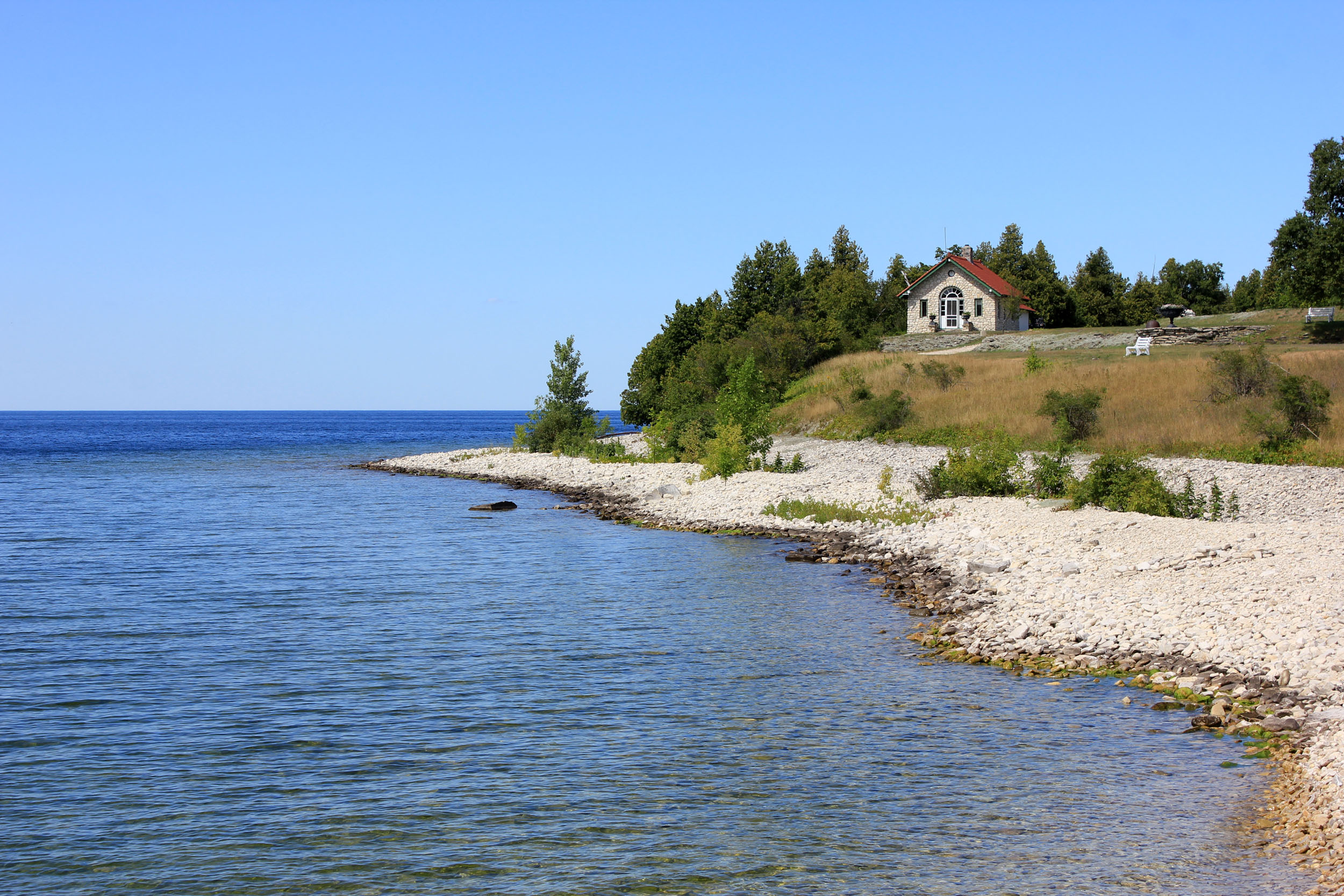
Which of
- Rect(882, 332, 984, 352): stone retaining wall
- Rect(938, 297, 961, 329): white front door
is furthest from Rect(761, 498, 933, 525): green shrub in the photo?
Rect(938, 297, 961, 329): white front door

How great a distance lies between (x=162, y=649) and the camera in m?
18.2

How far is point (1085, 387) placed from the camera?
135 ft

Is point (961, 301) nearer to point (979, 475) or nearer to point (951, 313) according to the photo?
point (951, 313)

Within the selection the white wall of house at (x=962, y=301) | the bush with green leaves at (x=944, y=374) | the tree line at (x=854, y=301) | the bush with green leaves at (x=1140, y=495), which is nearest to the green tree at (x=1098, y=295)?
the tree line at (x=854, y=301)

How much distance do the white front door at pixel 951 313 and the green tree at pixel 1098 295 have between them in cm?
1683

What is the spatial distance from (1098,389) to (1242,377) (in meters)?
5.19

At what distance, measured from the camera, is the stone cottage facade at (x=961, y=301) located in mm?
69938

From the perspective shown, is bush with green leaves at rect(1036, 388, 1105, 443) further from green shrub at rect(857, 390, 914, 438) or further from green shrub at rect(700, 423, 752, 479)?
green shrub at rect(700, 423, 752, 479)

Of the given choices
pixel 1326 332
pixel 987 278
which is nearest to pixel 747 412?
pixel 1326 332

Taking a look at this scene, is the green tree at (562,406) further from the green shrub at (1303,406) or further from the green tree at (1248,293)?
the green tree at (1248,293)

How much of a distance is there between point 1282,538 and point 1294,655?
7.19 meters

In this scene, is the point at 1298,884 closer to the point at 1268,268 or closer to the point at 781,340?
the point at 781,340

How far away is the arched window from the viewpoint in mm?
71125

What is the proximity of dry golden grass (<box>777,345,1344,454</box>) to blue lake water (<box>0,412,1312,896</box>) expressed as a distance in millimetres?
16784
